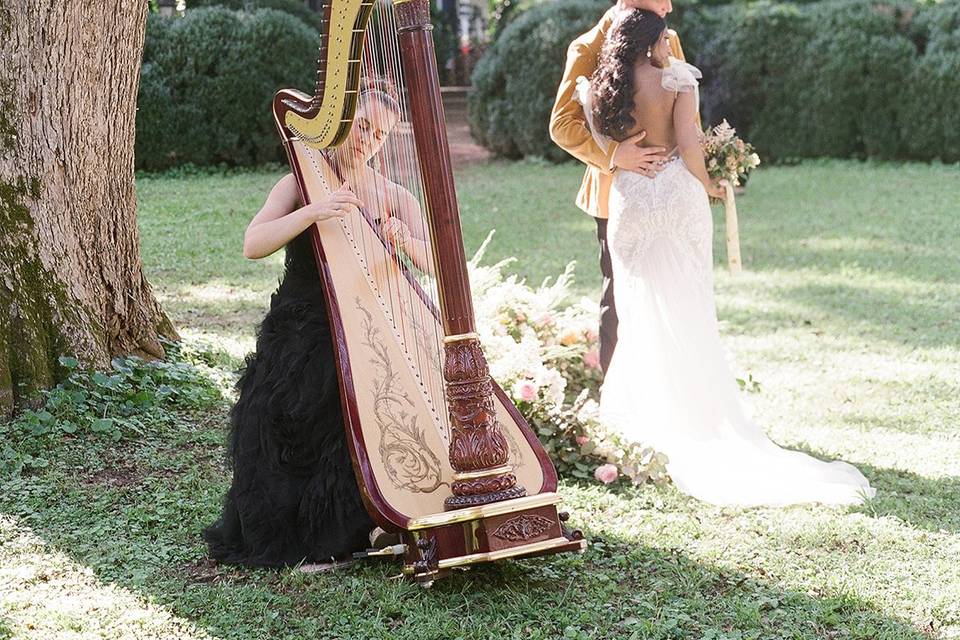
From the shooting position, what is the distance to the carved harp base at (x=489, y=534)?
10.6 ft

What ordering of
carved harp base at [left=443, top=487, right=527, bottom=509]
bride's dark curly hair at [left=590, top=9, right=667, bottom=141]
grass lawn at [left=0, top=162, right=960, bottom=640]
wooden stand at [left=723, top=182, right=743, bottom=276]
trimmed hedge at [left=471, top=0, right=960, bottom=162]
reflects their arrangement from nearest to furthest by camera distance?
carved harp base at [left=443, top=487, right=527, bottom=509] → grass lawn at [left=0, top=162, right=960, bottom=640] → bride's dark curly hair at [left=590, top=9, right=667, bottom=141] → wooden stand at [left=723, top=182, right=743, bottom=276] → trimmed hedge at [left=471, top=0, right=960, bottom=162]

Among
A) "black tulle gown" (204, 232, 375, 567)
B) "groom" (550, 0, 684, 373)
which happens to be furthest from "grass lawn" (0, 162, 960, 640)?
"groom" (550, 0, 684, 373)

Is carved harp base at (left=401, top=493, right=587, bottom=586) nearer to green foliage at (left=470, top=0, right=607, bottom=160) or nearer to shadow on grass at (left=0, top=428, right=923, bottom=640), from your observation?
shadow on grass at (left=0, top=428, right=923, bottom=640)

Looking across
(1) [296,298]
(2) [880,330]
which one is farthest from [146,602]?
(2) [880,330]

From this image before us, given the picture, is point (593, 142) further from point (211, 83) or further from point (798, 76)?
point (798, 76)

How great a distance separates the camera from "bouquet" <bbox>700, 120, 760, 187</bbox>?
480 cm

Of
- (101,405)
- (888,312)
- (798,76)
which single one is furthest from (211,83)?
(101,405)

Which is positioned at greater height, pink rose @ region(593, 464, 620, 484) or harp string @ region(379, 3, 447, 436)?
harp string @ region(379, 3, 447, 436)

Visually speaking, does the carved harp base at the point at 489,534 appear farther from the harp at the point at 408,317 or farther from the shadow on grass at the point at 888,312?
the shadow on grass at the point at 888,312

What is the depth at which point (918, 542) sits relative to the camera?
411cm

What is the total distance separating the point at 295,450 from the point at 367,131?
1.05 metres

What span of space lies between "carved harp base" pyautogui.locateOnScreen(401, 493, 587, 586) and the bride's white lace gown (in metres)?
1.54

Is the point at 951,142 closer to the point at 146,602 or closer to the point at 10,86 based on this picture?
the point at 10,86

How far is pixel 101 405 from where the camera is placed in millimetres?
5105
